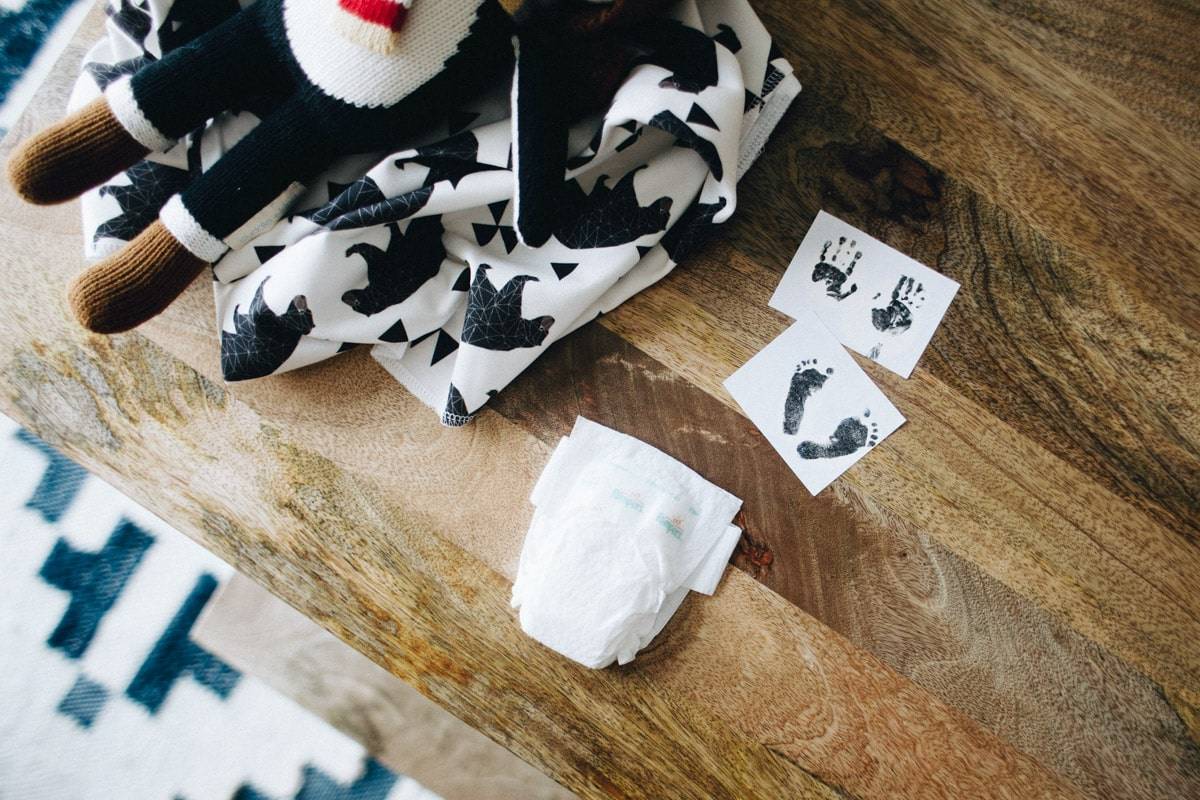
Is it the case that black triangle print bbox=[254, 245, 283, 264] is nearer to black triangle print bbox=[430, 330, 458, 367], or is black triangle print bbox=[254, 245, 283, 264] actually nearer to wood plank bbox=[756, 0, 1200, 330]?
black triangle print bbox=[430, 330, 458, 367]

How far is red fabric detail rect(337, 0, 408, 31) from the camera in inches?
24.6

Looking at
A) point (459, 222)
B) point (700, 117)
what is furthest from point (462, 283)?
point (700, 117)

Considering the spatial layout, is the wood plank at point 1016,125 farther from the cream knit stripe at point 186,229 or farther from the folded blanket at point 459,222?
the cream knit stripe at point 186,229

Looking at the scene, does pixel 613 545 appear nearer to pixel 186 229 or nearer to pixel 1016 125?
pixel 186 229

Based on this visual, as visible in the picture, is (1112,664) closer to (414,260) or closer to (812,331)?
(812,331)

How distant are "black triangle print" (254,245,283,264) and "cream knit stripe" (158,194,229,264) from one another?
0.05 metres

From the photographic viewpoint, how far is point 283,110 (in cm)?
71

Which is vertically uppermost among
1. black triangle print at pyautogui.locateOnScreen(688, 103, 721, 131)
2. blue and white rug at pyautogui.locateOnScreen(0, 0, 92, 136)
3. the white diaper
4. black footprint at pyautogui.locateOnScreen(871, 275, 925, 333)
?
blue and white rug at pyautogui.locateOnScreen(0, 0, 92, 136)

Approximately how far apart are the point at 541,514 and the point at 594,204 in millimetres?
356

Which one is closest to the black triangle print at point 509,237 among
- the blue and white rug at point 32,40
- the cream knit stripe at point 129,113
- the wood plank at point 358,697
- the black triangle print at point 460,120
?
the black triangle print at point 460,120

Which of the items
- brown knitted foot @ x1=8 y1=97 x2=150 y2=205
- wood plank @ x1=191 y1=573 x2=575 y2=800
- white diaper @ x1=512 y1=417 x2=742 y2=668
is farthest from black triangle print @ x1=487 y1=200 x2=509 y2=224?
wood plank @ x1=191 y1=573 x2=575 y2=800

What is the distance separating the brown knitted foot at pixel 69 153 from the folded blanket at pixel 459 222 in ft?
0.26

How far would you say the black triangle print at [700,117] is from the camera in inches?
29.4

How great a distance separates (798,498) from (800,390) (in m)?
0.13
